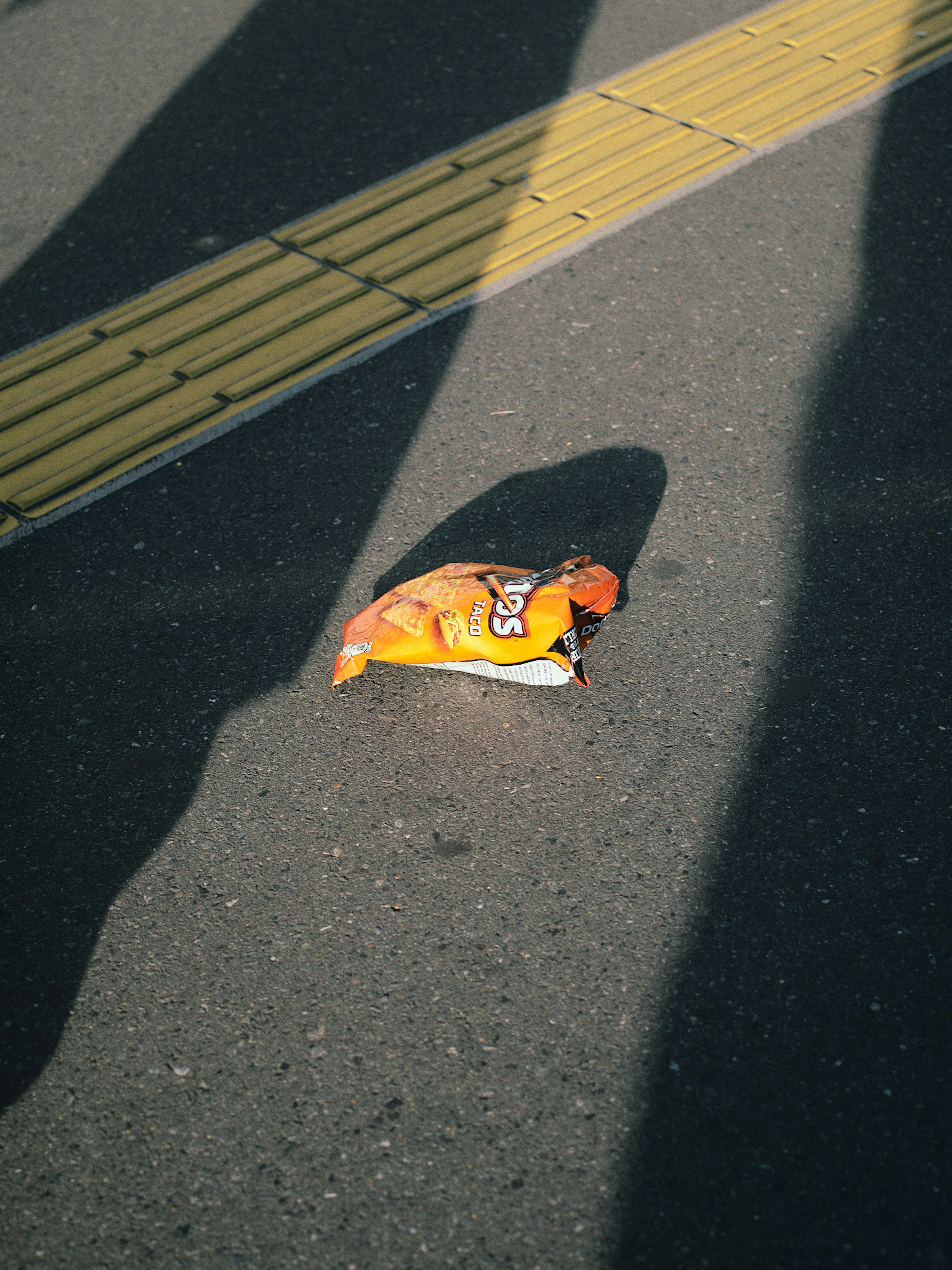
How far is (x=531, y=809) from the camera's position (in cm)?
267

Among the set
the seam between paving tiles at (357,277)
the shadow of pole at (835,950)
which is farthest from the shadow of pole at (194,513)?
the shadow of pole at (835,950)

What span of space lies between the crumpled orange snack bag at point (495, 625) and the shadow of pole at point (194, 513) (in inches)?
11.0

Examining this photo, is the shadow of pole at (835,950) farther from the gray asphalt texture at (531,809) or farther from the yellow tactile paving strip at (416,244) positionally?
the yellow tactile paving strip at (416,244)

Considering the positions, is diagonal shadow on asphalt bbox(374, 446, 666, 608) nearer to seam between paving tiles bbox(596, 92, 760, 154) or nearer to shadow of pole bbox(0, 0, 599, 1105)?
shadow of pole bbox(0, 0, 599, 1105)

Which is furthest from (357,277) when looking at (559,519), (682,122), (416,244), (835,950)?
(835,950)

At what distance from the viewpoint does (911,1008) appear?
2.22m

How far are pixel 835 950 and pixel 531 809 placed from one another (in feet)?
2.61

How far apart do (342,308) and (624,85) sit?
243 cm

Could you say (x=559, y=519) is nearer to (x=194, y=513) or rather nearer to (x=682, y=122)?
(x=194, y=513)

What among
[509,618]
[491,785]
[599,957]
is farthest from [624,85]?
[599,957]

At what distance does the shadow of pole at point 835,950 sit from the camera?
197cm

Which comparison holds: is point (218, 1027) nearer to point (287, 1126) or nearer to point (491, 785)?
point (287, 1126)

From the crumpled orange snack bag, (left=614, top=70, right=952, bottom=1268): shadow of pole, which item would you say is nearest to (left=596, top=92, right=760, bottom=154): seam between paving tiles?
(left=614, top=70, right=952, bottom=1268): shadow of pole

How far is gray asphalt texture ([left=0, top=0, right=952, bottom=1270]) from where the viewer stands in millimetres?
2061
